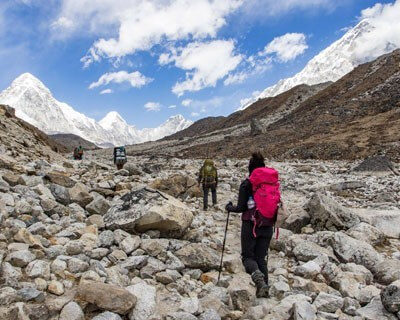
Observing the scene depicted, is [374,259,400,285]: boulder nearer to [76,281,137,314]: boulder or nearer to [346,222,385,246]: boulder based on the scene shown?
[346,222,385,246]: boulder

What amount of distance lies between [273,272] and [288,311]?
7.06 feet

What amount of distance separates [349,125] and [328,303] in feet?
137

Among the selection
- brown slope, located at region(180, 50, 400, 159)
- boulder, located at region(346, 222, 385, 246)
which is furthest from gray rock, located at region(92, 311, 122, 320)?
brown slope, located at region(180, 50, 400, 159)

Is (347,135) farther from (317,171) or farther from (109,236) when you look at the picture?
(109,236)

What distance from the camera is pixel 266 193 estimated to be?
21.5 feet

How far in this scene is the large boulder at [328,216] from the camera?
33.9 feet

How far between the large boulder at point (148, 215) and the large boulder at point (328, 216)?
379cm

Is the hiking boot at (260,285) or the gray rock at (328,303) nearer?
the gray rock at (328,303)

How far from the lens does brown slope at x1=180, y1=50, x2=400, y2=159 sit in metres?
33.5

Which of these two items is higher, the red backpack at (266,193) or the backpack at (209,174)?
the backpack at (209,174)

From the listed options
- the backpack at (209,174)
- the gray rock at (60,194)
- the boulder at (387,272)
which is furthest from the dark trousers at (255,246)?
the backpack at (209,174)

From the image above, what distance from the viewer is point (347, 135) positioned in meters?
38.2

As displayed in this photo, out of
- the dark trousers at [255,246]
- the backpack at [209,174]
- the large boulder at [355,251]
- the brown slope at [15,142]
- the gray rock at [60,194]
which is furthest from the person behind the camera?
the brown slope at [15,142]

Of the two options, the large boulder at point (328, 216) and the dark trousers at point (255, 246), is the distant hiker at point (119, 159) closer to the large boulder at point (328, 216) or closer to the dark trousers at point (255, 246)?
the large boulder at point (328, 216)
